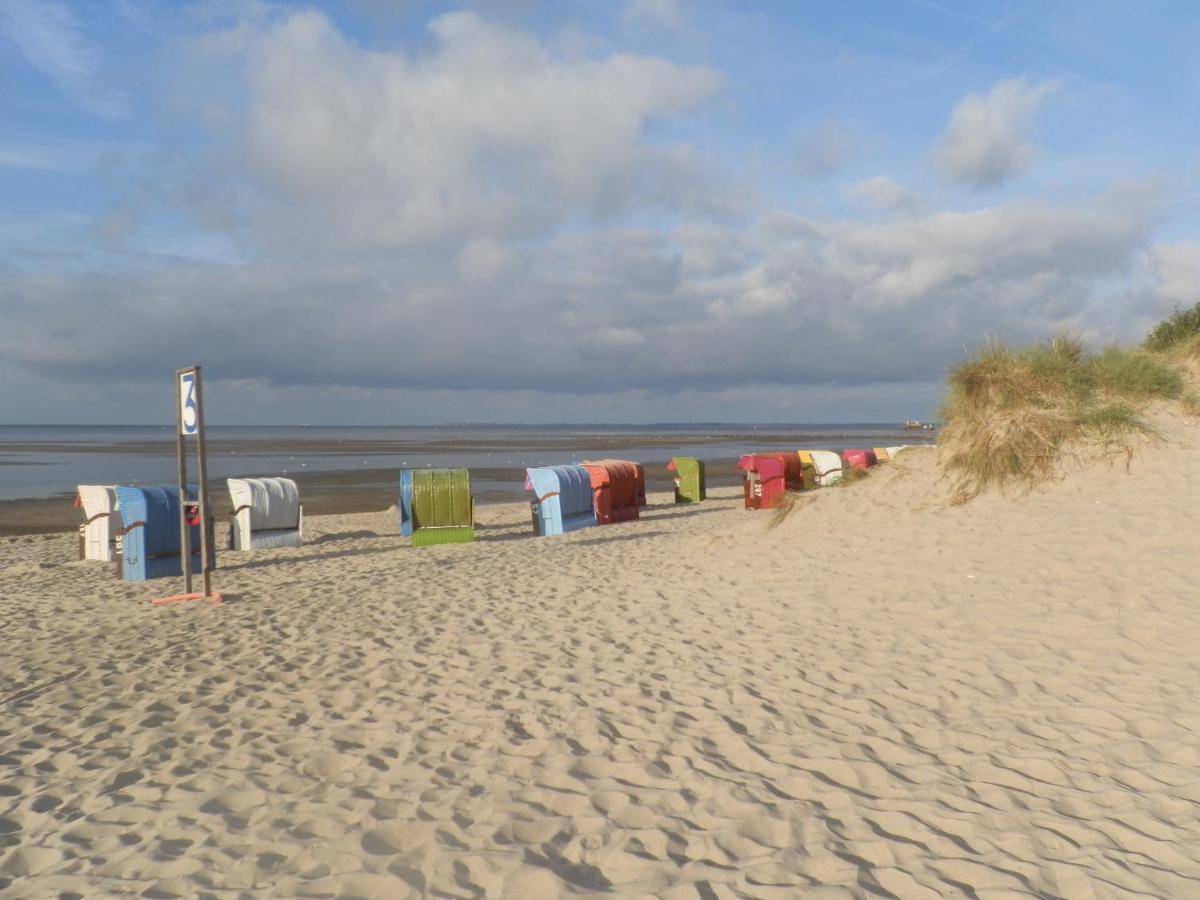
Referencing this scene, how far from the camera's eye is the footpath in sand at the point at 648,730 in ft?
11.7

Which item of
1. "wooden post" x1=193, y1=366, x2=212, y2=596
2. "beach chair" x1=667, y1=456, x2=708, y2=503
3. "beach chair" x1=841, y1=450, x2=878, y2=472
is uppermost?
"wooden post" x1=193, y1=366, x2=212, y2=596

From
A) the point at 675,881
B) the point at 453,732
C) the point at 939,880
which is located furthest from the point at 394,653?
the point at 939,880

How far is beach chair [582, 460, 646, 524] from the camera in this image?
18.5 metres

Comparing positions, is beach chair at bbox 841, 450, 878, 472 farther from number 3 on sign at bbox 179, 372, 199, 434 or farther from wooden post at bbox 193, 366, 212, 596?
number 3 on sign at bbox 179, 372, 199, 434

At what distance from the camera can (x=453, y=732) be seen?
17.0ft

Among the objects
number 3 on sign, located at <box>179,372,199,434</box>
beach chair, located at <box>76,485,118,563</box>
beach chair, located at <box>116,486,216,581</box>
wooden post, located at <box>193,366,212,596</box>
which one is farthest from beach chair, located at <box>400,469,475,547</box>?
number 3 on sign, located at <box>179,372,199,434</box>

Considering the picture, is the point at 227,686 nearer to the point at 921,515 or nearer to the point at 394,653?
the point at 394,653

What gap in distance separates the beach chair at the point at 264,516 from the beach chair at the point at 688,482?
12115mm

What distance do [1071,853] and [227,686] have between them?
573cm

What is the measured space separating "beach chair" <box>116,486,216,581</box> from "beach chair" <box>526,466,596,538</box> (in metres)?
6.60

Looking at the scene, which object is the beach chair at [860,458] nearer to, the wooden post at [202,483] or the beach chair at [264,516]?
the beach chair at [264,516]

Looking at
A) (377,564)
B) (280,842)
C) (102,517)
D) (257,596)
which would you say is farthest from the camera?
(102,517)

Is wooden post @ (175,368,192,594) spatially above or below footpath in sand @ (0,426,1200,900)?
above

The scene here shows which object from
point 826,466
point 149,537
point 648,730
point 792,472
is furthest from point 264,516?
point 826,466
